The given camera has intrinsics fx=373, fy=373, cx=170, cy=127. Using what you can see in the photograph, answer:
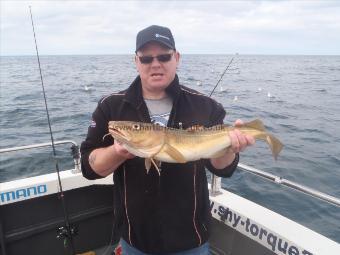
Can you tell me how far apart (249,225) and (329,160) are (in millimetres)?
8728

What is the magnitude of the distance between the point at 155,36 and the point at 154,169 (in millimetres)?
1129

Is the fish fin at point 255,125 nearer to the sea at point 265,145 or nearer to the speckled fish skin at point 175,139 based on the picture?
the speckled fish skin at point 175,139

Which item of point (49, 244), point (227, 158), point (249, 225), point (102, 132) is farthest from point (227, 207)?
point (49, 244)

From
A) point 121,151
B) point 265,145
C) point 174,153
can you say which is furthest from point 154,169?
point 265,145

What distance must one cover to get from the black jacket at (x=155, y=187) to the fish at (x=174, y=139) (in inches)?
7.6

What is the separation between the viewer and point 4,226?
4.86 m

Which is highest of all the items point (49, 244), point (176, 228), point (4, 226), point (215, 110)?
point (215, 110)

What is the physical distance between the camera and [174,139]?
304 cm

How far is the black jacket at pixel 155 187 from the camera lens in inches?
126

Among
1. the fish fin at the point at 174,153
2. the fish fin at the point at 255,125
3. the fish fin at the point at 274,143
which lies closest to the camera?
the fish fin at the point at 174,153

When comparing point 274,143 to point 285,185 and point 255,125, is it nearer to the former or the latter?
point 255,125

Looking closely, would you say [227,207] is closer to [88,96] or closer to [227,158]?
[227,158]

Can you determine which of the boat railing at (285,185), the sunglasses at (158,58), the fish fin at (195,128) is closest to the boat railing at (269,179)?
the boat railing at (285,185)

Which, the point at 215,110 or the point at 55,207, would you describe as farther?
the point at 55,207
